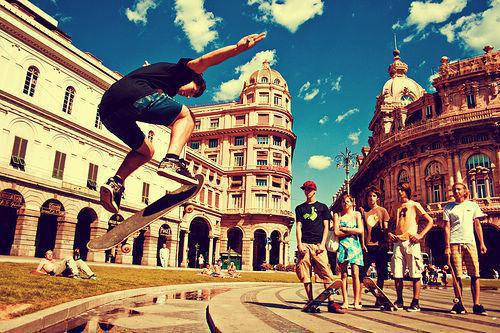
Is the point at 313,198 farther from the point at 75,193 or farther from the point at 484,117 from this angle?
the point at 484,117

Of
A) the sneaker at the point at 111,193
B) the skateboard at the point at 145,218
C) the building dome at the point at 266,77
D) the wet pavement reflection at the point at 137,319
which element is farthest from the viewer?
the building dome at the point at 266,77

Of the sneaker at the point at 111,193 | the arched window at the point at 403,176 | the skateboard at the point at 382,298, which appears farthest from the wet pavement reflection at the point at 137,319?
the arched window at the point at 403,176

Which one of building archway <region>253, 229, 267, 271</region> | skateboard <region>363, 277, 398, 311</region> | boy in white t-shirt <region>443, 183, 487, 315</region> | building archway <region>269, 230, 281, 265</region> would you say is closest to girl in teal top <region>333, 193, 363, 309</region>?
skateboard <region>363, 277, 398, 311</region>

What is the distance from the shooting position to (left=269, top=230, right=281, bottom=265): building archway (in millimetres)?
48281

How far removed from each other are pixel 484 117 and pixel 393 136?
9.08 meters

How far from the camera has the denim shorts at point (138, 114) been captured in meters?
3.51

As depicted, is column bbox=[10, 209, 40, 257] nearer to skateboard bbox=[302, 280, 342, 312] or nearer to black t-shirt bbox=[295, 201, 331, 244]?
black t-shirt bbox=[295, 201, 331, 244]

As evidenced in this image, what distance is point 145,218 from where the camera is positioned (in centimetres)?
396

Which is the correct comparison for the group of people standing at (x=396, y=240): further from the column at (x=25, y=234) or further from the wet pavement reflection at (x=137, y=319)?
the column at (x=25, y=234)

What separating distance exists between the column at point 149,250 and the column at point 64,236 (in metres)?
7.73

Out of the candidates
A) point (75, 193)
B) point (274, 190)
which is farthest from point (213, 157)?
point (75, 193)

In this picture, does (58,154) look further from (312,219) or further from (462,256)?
(462,256)

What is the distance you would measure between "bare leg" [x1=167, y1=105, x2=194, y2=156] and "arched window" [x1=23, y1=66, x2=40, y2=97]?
23.0m

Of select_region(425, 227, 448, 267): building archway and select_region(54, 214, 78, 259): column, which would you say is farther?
select_region(425, 227, 448, 267): building archway
